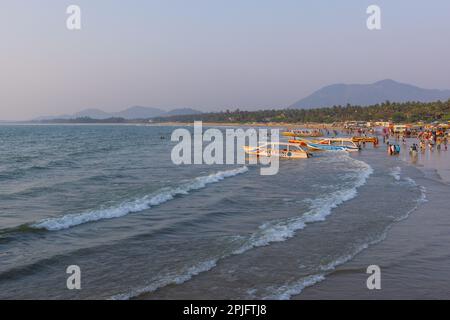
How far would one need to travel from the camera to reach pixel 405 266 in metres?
10.7

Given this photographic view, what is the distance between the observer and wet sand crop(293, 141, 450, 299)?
8.93 meters

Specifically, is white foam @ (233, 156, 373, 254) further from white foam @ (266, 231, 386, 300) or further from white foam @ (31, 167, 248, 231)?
white foam @ (31, 167, 248, 231)

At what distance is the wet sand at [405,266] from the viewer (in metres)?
8.93

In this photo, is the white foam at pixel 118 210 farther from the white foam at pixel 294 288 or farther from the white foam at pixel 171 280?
the white foam at pixel 294 288

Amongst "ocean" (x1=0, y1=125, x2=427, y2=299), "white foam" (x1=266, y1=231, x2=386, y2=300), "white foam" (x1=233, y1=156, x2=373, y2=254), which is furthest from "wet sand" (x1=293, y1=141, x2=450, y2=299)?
"white foam" (x1=233, y1=156, x2=373, y2=254)

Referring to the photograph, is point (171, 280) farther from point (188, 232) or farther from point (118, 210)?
point (118, 210)

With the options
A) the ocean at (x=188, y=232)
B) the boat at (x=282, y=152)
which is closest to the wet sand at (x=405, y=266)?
the ocean at (x=188, y=232)

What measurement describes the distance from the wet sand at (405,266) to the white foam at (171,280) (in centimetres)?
253

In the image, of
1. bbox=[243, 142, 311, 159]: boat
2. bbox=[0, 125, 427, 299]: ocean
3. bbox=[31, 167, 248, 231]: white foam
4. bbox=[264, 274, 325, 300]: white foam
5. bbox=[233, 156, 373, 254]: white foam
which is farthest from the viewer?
bbox=[243, 142, 311, 159]: boat

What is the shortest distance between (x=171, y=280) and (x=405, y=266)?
546 centimetres

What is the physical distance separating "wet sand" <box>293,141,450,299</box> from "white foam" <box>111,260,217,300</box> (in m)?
2.53

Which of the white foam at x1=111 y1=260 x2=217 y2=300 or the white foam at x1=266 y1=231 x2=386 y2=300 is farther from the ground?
the white foam at x1=111 y1=260 x2=217 y2=300

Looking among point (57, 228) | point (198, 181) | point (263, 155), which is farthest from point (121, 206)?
point (263, 155)
